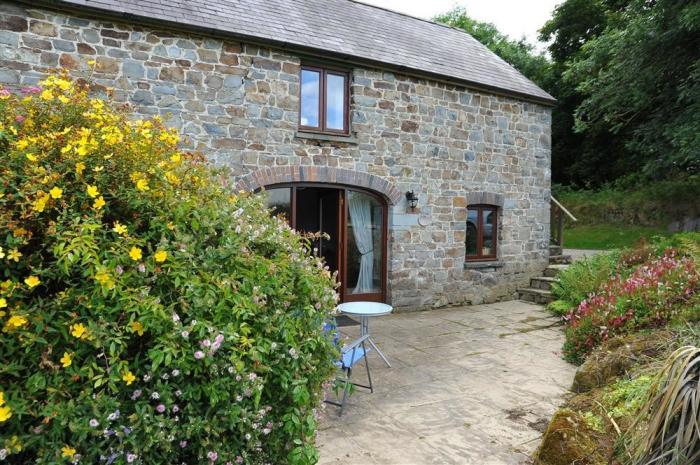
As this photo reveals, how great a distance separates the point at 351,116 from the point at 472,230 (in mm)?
3624

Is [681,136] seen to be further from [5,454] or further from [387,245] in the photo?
[5,454]

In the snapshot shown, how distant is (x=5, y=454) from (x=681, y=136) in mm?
13369

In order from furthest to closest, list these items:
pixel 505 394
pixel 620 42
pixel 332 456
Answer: pixel 620 42 → pixel 505 394 → pixel 332 456

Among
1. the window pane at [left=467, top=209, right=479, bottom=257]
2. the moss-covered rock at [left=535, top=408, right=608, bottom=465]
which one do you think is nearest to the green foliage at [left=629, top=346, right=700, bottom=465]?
the moss-covered rock at [left=535, top=408, right=608, bottom=465]

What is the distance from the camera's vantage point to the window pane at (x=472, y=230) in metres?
9.72

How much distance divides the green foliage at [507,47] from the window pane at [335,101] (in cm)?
1525

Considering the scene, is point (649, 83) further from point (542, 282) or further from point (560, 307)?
point (560, 307)

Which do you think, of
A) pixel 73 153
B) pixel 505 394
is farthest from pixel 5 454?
pixel 505 394

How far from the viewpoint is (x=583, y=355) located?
5457mm

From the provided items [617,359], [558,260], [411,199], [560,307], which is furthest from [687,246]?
[411,199]

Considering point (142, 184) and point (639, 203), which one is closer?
point (142, 184)

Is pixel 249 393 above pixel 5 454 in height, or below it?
above

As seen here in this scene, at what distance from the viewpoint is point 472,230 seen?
979 cm

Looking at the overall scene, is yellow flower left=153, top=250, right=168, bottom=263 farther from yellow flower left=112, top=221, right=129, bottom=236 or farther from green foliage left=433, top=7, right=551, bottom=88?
green foliage left=433, top=7, right=551, bottom=88
